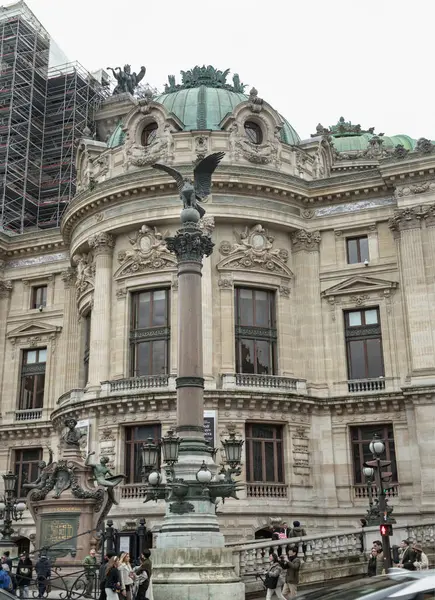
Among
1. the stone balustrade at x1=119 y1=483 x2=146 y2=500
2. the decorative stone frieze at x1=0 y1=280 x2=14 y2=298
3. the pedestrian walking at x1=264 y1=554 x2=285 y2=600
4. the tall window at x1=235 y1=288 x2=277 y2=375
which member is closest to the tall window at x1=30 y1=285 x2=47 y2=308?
the decorative stone frieze at x1=0 y1=280 x2=14 y2=298

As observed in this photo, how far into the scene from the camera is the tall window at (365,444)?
3566 centimetres

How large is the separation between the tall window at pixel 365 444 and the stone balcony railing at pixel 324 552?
816 centimetres

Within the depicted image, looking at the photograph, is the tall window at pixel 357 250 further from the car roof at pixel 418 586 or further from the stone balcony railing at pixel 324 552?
the car roof at pixel 418 586

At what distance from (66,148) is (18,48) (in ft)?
26.0

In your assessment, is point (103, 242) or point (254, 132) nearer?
point (103, 242)

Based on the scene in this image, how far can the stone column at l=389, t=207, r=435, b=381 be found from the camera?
34.9 metres

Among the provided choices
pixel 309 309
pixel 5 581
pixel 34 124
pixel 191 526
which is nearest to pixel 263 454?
pixel 309 309

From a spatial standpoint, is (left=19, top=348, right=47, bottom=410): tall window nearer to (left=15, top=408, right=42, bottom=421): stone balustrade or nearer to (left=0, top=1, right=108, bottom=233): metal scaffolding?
(left=15, top=408, right=42, bottom=421): stone balustrade

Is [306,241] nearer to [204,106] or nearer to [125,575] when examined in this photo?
[204,106]

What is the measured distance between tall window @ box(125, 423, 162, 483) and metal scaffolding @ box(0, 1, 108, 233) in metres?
21.3

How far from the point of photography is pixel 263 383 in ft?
117

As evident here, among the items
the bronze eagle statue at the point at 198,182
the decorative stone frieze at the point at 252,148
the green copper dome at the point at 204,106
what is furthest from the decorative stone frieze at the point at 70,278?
the bronze eagle statue at the point at 198,182

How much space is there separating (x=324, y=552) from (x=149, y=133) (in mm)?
24153

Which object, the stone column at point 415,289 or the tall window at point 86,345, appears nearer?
the stone column at point 415,289
